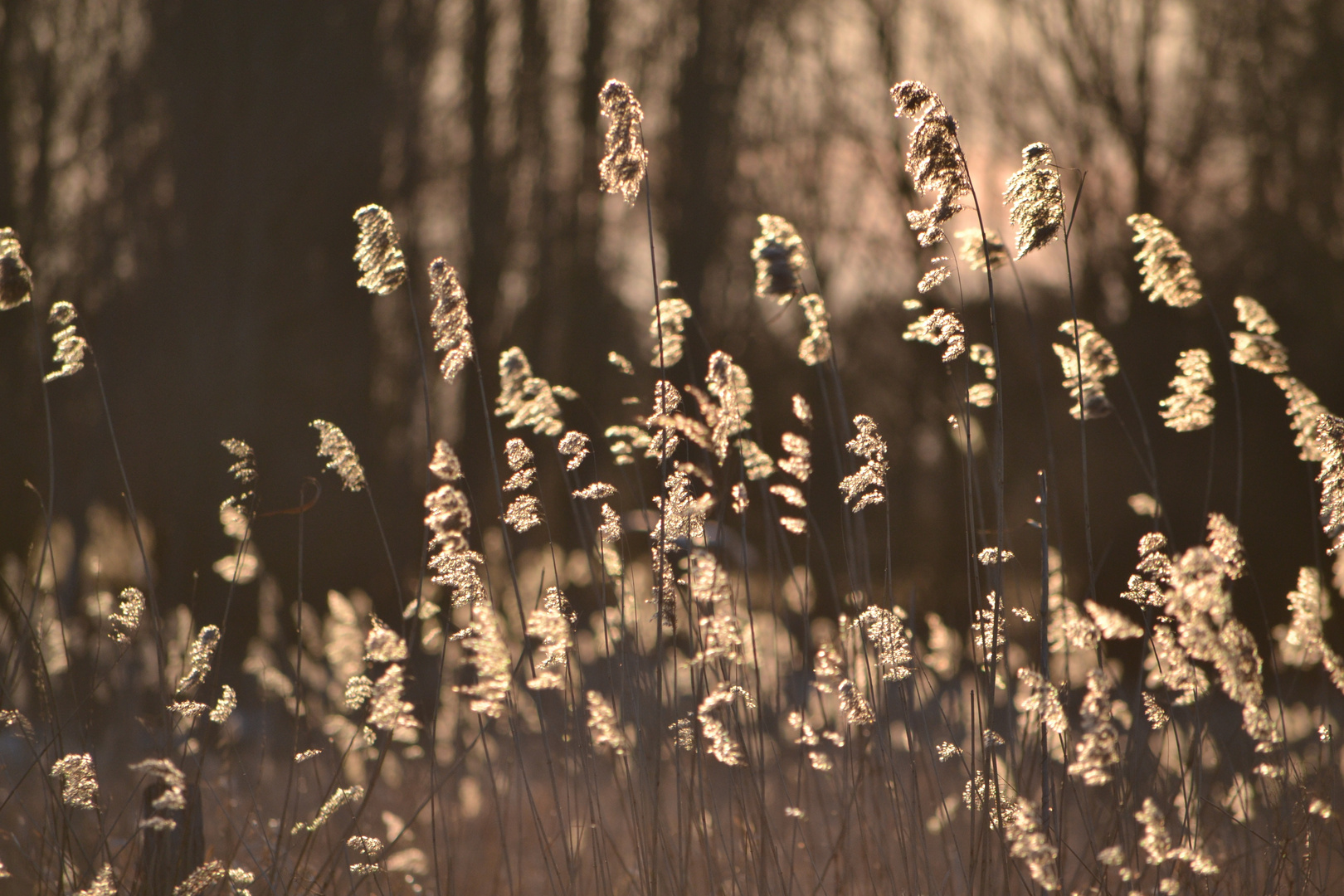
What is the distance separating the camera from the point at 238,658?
6223 millimetres

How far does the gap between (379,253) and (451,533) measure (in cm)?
49

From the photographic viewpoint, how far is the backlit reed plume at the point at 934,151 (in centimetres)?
159

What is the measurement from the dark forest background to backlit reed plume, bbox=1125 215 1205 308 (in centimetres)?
351

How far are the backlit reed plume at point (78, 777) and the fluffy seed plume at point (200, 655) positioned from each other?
0.57 feet

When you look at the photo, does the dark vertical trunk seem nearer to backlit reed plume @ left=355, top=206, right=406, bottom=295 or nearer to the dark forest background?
the dark forest background

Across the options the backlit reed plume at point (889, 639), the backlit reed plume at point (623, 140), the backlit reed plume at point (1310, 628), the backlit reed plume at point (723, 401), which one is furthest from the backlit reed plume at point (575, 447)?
the backlit reed plume at point (1310, 628)

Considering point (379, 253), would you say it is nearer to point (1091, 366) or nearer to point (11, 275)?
point (11, 275)

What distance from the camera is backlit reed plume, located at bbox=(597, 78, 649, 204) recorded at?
1661 millimetres

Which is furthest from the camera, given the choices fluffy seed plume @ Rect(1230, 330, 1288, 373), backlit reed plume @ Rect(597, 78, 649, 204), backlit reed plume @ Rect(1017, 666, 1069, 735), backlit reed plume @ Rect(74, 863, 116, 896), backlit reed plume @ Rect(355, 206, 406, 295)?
fluffy seed plume @ Rect(1230, 330, 1288, 373)

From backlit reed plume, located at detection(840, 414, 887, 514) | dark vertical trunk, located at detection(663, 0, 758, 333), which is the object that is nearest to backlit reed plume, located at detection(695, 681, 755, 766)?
backlit reed plume, located at detection(840, 414, 887, 514)

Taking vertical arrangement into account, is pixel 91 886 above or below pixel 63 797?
below

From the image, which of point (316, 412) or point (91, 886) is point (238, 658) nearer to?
point (316, 412)

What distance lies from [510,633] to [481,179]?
3.05 metres

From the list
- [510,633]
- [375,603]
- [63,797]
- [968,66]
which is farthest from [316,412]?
[63,797]
